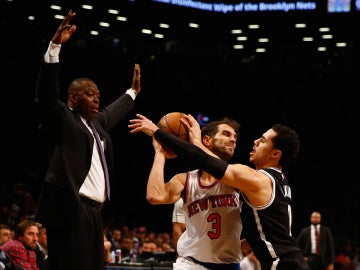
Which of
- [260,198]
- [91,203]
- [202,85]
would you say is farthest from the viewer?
[202,85]

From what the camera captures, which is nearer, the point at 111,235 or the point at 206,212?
the point at 206,212

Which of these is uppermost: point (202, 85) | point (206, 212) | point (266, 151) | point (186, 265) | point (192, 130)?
point (202, 85)

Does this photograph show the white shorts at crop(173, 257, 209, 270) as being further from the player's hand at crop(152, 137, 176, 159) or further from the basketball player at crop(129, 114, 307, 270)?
the player's hand at crop(152, 137, 176, 159)

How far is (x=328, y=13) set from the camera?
53.9ft

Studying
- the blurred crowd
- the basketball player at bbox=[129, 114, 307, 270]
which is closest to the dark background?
the blurred crowd

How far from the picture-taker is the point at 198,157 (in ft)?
14.0

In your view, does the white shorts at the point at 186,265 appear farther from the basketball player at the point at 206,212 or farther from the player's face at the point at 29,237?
the player's face at the point at 29,237

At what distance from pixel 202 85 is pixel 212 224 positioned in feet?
51.5

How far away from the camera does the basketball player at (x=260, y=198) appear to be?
4277 millimetres

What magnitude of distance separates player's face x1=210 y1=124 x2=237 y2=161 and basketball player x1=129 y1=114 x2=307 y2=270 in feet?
0.75

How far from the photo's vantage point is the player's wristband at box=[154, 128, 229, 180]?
4.25m

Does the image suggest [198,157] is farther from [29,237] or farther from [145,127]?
[29,237]

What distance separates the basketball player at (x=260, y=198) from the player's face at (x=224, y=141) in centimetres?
23

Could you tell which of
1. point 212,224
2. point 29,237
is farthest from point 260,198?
point 29,237
